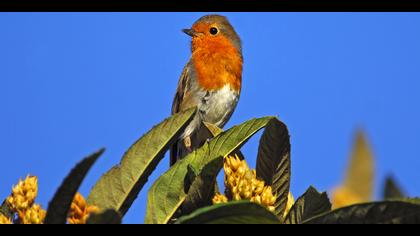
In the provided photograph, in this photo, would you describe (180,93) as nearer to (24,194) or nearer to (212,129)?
(212,129)

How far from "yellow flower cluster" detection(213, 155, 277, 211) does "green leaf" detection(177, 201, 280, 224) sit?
50 cm

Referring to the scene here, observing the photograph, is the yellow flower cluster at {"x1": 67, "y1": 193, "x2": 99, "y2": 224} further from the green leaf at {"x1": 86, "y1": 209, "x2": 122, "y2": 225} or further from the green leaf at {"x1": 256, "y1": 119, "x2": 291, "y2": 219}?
the green leaf at {"x1": 256, "y1": 119, "x2": 291, "y2": 219}

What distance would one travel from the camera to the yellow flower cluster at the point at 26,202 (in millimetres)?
2139

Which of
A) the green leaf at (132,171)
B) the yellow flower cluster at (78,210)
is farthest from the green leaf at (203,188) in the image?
the yellow flower cluster at (78,210)

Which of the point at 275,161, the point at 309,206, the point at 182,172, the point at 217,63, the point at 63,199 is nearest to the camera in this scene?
the point at 63,199

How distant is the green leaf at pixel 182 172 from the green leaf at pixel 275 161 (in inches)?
3.3

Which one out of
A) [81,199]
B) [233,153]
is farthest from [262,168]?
[81,199]

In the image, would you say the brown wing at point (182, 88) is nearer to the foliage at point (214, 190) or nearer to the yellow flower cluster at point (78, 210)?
the foliage at point (214, 190)

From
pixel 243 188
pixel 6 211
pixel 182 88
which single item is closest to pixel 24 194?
pixel 6 211

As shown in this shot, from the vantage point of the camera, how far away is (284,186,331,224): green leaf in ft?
7.30

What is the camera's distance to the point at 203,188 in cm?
239

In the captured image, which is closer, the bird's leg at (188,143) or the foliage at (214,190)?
the foliage at (214,190)

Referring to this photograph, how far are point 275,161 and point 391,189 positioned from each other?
21.7 inches

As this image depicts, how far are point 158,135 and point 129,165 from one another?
177mm
